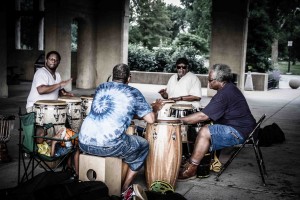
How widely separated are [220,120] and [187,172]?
34.6 inches

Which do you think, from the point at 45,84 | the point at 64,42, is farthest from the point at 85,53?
the point at 45,84

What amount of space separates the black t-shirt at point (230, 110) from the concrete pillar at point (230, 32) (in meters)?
11.7

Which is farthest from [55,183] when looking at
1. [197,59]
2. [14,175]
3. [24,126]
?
[197,59]

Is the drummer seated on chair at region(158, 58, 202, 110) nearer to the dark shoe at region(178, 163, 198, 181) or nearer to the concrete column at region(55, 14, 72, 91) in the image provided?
the dark shoe at region(178, 163, 198, 181)

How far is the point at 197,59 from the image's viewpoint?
80.5ft

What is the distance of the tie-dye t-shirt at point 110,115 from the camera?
4.45 meters

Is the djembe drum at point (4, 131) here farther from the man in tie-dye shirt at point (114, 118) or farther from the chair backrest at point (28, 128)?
the man in tie-dye shirt at point (114, 118)

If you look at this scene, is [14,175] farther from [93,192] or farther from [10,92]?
[10,92]

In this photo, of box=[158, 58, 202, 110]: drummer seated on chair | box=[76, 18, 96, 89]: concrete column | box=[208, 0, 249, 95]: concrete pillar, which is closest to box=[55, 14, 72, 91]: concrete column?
box=[76, 18, 96, 89]: concrete column

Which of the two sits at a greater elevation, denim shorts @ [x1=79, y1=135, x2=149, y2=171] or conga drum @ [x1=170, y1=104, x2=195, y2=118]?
conga drum @ [x1=170, y1=104, x2=195, y2=118]

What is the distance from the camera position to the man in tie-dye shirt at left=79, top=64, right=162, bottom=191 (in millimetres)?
4457

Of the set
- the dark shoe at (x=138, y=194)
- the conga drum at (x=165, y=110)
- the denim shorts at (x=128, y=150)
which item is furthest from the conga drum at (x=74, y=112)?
the dark shoe at (x=138, y=194)

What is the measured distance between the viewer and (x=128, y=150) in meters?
4.58

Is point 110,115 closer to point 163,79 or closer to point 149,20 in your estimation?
point 163,79
